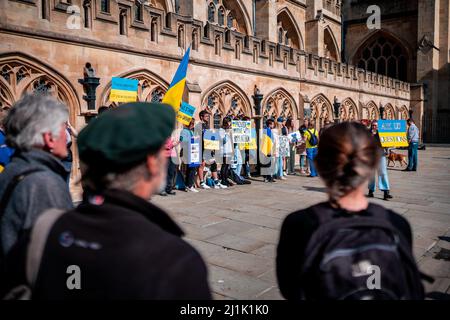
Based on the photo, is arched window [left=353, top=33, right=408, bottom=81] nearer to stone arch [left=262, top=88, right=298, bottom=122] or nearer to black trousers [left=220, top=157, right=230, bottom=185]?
stone arch [left=262, top=88, right=298, bottom=122]

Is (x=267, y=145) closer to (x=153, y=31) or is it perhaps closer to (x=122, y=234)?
(x=153, y=31)

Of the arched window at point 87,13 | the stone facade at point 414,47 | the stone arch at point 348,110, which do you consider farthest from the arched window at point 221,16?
the stone facade at point 414,47

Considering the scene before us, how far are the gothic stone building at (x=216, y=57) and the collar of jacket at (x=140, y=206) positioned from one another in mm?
6858

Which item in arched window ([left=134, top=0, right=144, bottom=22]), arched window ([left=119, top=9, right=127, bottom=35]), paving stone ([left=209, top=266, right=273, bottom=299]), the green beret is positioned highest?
arched window ([left=134, top=0, right=144, bottom=22])

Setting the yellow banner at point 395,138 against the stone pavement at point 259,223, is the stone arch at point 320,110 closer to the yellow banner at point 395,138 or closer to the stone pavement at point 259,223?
the yellow banner at point 395,138

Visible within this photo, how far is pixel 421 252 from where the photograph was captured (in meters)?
4.45

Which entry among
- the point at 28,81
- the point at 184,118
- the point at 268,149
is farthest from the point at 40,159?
the point at 268,149

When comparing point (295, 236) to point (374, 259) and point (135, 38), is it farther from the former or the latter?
point (135, 38)

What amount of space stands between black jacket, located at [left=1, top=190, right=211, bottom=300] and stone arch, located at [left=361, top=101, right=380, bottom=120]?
20924 millimetres

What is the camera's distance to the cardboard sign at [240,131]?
9945mm

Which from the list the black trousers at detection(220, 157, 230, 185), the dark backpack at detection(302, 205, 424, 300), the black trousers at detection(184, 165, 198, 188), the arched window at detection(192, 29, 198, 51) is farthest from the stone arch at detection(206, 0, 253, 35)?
the dark backpack at detection(302, 205, 424, 300)

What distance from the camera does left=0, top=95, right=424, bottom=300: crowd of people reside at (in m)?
1.03

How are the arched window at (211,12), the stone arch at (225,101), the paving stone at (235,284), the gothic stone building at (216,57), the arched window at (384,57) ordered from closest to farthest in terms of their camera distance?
the paving stone at (235,284) → the gothic stone building at (216,57) → the stone arch at (225,101) → the arched window at (211,12) → the arched window at (384,57)

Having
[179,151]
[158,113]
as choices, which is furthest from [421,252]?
[179,151]
